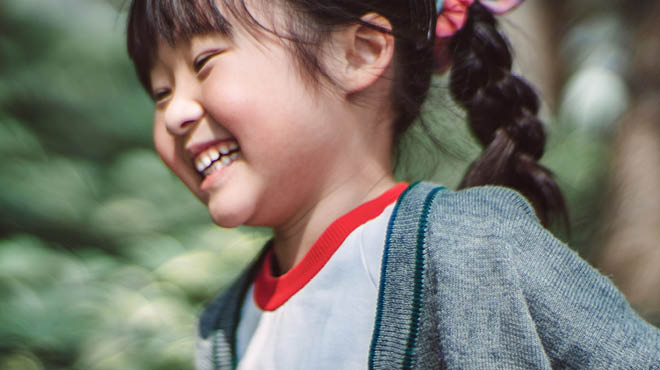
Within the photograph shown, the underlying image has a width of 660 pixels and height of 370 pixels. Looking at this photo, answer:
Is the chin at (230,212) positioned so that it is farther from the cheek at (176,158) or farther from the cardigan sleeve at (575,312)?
the cardigan sleeve at (575,312)

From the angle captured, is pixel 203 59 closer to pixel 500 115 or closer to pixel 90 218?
pixel 500 115

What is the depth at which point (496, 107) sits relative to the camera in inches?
51.0

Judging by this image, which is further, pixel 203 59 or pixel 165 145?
pixel 165 145

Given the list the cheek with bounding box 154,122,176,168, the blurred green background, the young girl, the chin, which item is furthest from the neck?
the blurred green background

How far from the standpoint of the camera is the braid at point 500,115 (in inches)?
50.3

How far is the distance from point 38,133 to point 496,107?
1.55 meters

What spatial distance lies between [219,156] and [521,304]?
0.57m

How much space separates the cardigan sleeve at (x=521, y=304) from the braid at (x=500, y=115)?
30 centimetres

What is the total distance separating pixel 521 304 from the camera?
891 millimetres

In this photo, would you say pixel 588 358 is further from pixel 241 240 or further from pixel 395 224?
pixel 241 240

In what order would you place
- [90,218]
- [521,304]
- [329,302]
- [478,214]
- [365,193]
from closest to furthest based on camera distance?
[521,304], [478,214], [329,302], [365,193], [90,218]

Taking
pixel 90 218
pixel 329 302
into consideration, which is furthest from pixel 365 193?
pixel 90 218

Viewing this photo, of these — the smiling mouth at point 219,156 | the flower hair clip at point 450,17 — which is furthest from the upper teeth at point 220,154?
the flower hair clip at point 450,17

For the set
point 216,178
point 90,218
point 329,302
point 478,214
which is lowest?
point 90,218
